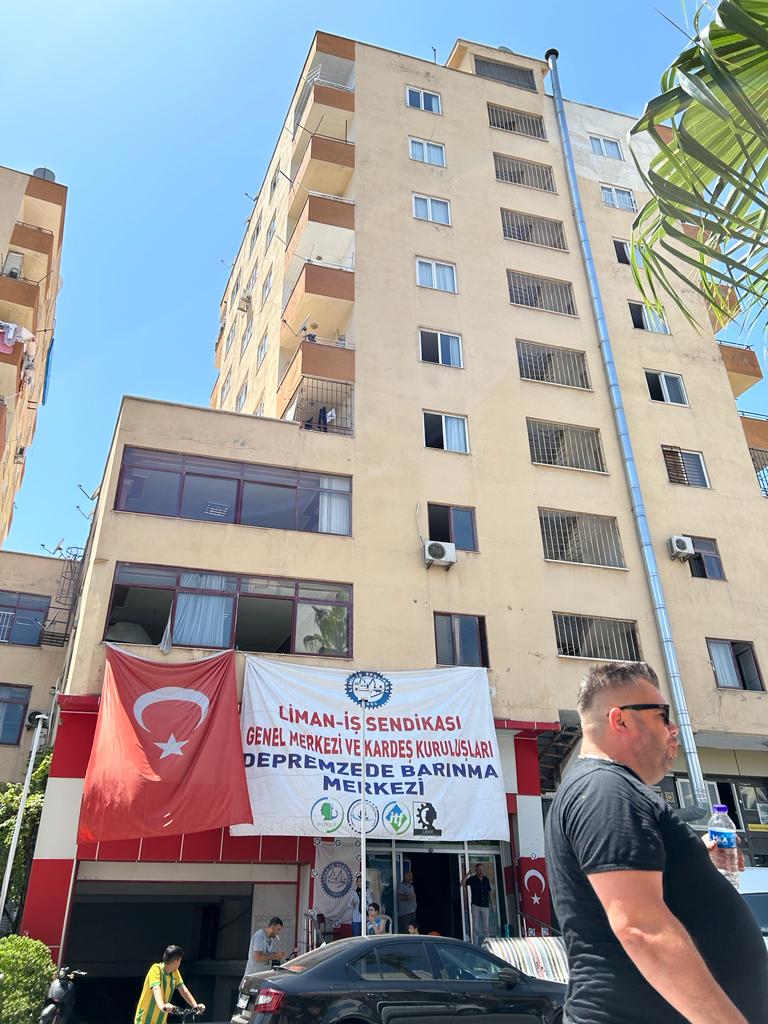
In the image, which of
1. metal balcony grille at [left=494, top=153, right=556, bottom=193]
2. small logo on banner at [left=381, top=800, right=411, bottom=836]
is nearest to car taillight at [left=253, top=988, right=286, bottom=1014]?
small logo on banner at [left=381, top=800, right=411, bottom=836]

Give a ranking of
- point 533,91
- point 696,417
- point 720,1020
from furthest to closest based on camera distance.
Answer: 1. point 533,91
2. point 696,417
3. point 720,1020

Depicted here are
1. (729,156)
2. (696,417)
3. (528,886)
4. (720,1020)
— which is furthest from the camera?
(696,417)

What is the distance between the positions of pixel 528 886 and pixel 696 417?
1462 cm

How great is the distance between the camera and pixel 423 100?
88.8 ft

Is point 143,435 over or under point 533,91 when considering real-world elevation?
under

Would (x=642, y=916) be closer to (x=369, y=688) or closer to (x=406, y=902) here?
(x=369, y=688)

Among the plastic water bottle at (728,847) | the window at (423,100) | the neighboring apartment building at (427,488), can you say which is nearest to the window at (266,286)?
the neighboring apartment building at (427,488)

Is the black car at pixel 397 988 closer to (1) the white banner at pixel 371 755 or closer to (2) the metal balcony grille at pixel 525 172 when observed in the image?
(1) the white banner at pixel 371 755

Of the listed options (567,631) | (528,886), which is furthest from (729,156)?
(567,631)

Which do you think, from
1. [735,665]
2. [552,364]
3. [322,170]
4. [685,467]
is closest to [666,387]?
[685,467]

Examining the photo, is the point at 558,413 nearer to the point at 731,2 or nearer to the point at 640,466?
the point at 640,466

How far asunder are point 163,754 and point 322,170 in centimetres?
1810

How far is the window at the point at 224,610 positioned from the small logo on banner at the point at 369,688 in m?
1.20

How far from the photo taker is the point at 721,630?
20969 millimetres
